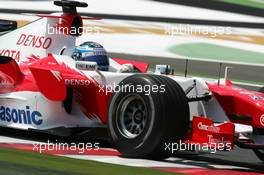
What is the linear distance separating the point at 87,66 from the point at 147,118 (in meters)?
1.50

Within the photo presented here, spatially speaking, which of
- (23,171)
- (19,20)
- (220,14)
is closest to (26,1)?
(19,20)

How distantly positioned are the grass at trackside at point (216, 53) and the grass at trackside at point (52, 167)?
12880mm

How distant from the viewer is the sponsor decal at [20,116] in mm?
10820

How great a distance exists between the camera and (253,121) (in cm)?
955

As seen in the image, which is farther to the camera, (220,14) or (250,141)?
(220,14)

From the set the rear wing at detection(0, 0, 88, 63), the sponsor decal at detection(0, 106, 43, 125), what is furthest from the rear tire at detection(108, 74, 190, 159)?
the rear wing at detection(0, 0, 88, 63)

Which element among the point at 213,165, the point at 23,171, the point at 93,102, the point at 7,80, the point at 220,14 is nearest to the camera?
the point at 23,171

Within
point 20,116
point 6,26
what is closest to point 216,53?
point 6,26

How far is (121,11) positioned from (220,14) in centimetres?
317

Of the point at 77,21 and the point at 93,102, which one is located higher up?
the point at 77,21

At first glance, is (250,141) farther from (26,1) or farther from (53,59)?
(26,1)

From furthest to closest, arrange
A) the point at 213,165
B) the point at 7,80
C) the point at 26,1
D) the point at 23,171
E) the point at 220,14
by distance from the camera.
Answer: the point at 26,1 < the point at 220,14 < the point at 7,80 < the point at 213,165 < the point at 23,171

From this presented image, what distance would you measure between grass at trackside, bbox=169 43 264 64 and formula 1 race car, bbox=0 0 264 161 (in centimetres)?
956

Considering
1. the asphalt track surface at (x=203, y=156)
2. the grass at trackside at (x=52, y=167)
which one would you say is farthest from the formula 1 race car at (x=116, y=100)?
the grass at trackside at (x=52, y=167)
